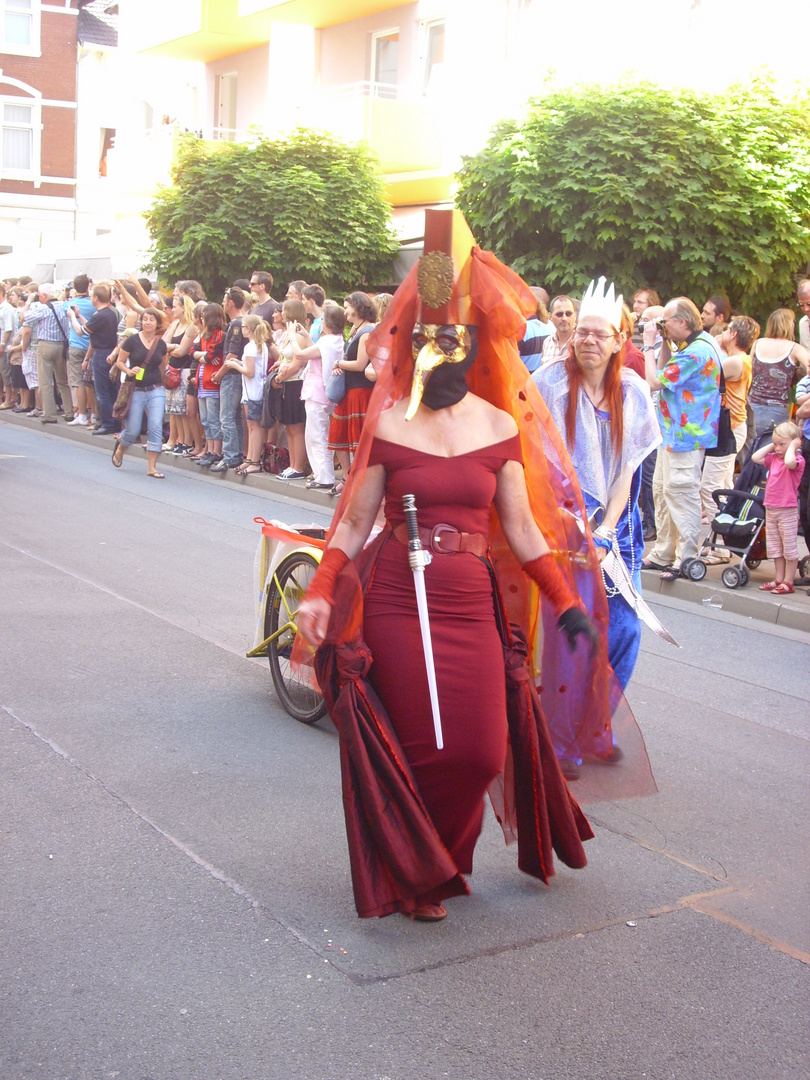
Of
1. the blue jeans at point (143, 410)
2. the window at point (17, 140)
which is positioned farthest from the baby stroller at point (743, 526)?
the window at point (17, 140)

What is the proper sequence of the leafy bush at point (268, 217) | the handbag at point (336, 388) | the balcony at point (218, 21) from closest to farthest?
the handbag at point (336, 388) → the leafy bush at point (268, 217) → the balcony at point (218, 21)

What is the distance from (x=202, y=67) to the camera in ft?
110

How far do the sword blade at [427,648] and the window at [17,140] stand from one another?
4896 cm

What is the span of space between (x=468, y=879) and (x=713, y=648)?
4.44 meters

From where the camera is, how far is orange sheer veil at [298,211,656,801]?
13.1 feet

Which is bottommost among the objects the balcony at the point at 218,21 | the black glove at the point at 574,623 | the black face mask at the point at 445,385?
the black glove at the point at 574,623

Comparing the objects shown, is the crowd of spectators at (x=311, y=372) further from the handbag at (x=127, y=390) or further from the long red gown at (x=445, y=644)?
the long red gown at (x=445, y=644)

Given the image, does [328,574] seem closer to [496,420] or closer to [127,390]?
[496,420]

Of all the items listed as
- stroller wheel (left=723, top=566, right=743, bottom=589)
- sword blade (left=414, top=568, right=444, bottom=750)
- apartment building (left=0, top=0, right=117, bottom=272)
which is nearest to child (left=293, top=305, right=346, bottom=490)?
stroller wheel (left=723, top=566, right=743, bottom=589)

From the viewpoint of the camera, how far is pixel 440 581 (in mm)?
3959

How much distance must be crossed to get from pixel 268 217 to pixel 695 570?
43.0 feet

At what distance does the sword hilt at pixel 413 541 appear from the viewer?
153 inches

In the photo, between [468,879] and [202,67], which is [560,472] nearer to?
[468,879]

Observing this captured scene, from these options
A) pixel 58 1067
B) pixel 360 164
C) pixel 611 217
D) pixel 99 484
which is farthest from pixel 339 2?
pixel 58 1067
